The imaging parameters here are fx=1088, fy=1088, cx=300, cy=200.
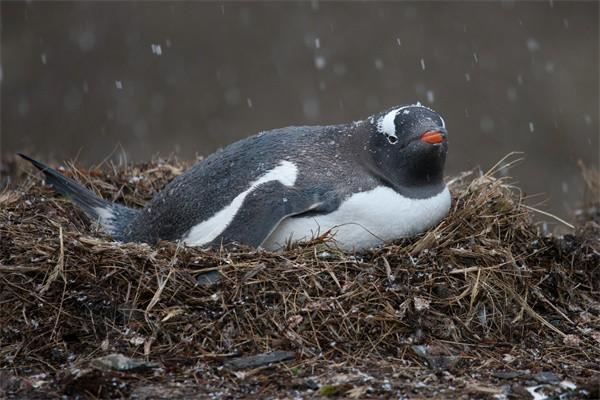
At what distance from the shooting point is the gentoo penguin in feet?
17.2

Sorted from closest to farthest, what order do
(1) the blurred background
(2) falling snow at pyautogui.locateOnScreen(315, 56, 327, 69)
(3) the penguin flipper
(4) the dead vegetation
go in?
(4) the dead vegetation
(3) the penguin flipper
(1) the blurred background
(2) falling snow at pyautogui.locateOnScreen(315, 56, 327, 69)

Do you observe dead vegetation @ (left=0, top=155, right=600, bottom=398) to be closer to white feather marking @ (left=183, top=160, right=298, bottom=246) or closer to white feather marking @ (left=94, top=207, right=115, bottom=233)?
white feather marking @ (left=183, top=160, right=298, bottom=246)

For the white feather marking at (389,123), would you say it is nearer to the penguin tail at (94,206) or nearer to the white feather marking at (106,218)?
the penguin tail at (94,206)

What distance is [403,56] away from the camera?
14586 mm

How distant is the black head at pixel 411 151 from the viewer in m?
5.30

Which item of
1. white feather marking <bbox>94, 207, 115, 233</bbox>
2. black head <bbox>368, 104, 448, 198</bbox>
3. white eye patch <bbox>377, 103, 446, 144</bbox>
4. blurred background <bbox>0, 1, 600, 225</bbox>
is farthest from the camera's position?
blurred background <bbox>0, 1, 600, 225</bbox>

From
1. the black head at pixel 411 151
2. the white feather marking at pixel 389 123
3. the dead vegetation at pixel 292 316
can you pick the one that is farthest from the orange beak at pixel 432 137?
the dead vegetation at pixel 292 316

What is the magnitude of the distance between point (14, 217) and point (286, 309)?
5.88 feet

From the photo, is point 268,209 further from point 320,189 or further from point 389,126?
point 389,126

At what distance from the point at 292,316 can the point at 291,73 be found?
10338 millimetres

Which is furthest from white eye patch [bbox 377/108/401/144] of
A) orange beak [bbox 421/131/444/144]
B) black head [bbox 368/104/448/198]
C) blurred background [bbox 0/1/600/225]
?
blurred background [bbox 0/1/600/225]

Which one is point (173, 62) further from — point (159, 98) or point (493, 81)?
point (493, 81)

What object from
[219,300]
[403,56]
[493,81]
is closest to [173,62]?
[403,56]

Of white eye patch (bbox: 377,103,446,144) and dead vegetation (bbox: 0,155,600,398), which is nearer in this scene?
dead vegetation (bbox: 0,155,600,398)
